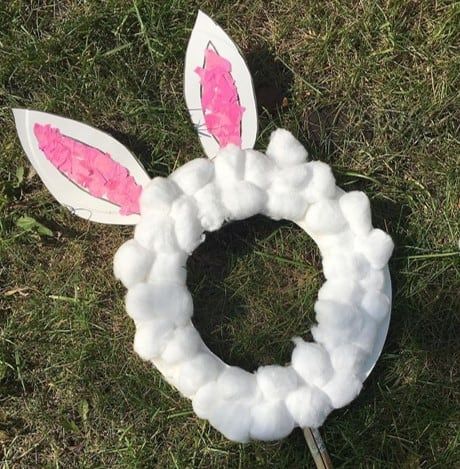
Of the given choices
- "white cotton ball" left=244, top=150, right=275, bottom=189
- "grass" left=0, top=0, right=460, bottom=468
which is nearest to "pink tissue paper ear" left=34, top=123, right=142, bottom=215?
"grass" left=0, top=0, right=460, bottom=468

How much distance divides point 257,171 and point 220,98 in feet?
0.59

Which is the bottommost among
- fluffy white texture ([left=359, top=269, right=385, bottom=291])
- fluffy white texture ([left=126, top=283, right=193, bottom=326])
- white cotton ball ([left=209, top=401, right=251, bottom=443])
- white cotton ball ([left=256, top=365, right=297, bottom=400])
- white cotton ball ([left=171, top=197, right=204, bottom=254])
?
white cotton ball ([left=209, top=401, right=251, bottom=443])

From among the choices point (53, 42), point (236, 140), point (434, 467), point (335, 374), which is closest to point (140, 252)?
point (236, 140)

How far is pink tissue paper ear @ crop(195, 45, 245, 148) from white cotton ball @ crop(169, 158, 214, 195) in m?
0.10

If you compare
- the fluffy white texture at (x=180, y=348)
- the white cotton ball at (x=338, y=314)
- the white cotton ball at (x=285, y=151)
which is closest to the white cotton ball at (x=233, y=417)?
the fluffy white texture at (x=180, y=348)

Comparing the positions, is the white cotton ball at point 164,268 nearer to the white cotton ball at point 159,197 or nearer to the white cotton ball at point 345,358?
the white cotton ball at point 159,197

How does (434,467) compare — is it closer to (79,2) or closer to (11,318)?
(11,318)

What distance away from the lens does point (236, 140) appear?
1392 millimetres

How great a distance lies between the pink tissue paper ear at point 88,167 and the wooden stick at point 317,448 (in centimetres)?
51

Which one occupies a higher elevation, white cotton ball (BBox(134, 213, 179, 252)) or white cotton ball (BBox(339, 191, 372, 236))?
white cotton ball (BBox(339, 191, 372, 236))

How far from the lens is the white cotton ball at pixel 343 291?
1.31 meters

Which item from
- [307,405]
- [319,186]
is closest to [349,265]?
[319,186]

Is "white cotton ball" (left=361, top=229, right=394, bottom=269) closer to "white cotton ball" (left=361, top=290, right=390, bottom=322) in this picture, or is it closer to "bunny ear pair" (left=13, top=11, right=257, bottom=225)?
"white cotton ball" (left=361, top=290, right=390, bottom=322)

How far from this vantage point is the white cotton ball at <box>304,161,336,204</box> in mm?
1318
